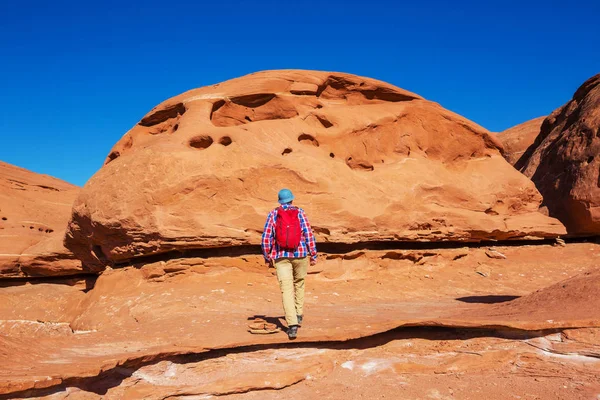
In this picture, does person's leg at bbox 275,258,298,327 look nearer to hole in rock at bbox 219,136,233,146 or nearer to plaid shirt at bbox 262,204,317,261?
plaid shirt at bbox 262,204,317,261

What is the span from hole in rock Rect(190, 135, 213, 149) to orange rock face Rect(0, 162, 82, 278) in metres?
4.26

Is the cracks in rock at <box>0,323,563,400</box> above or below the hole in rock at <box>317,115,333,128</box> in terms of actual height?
below

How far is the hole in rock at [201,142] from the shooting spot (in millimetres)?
9227

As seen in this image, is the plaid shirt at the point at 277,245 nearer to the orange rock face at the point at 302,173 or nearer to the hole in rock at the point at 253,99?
the orange rock face at the point at 302,173

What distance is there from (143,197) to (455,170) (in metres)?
6.68

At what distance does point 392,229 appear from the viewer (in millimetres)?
9328

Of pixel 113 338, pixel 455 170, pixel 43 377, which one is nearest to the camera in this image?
pixel 43 377

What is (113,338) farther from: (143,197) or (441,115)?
(441,115)

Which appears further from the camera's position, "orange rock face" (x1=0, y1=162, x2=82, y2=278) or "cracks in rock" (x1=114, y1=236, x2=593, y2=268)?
"orange rock face" (x1=0, y1=162, x2=82, y2=278)

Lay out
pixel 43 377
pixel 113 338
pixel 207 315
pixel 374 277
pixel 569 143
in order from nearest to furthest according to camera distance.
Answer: pixel 43 377 → pixel 113 338 → pixel 207 315 → pixel 374 277 → pixel 569 143

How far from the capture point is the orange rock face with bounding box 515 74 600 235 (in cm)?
1082

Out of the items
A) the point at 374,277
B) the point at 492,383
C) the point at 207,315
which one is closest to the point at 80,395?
the point at 207,315

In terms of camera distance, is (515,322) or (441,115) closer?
(515,322)

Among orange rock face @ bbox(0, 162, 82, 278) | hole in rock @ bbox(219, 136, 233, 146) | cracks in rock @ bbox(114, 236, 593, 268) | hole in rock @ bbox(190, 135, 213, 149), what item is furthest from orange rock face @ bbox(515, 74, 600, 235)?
orange rock face @ bbox(0, 162, 82, 278)
